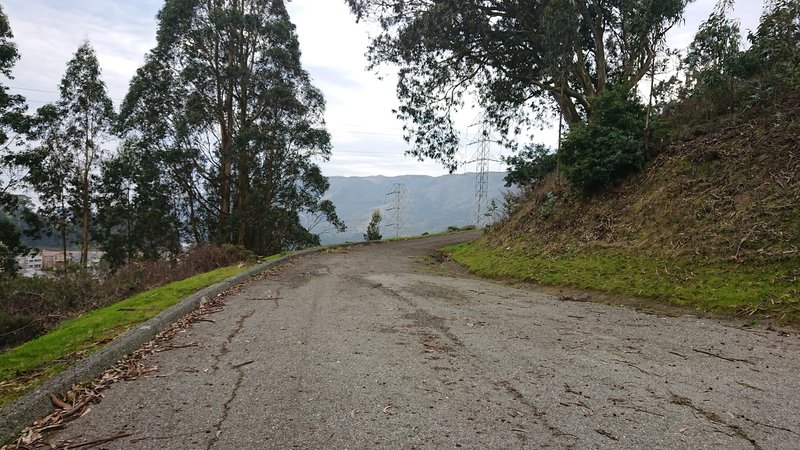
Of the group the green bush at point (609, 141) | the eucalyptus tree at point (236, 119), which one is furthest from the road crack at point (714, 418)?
the eucalyptus tree at point (236, 119)

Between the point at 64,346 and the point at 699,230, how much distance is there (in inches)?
368

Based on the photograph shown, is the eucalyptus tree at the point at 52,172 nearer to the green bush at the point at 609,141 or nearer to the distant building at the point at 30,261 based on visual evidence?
the distant building at the point at 30,261

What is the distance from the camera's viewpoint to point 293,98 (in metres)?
20.9

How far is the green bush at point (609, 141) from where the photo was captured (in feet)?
35.3

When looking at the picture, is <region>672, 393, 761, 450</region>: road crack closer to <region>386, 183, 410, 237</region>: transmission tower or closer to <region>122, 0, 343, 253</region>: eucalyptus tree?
<region>122, 0, 343, 253</region>: eucalyptus tree

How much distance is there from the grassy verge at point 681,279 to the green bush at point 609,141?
2.48 meters

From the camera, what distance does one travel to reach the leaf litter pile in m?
2.67

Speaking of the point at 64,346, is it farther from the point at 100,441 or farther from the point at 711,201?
the point at 711,201

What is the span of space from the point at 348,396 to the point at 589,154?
997 cm

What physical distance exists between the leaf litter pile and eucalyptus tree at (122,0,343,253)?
15.8m

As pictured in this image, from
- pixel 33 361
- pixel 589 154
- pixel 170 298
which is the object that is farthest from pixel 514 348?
pixel 589 154

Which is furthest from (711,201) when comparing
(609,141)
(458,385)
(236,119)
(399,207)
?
(399,207)

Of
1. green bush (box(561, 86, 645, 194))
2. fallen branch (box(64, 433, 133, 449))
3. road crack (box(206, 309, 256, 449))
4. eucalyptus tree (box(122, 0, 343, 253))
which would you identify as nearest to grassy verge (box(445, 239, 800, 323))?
green bush (box(561, 86, 645, 194))

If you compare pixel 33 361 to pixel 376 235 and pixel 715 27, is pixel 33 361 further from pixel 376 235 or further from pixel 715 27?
pixel 376 235
